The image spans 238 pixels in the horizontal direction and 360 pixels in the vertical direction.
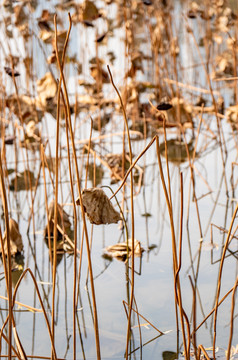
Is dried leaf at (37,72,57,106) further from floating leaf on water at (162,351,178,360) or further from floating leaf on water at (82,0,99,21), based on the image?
floating leaf on water at (162,351,178,360)

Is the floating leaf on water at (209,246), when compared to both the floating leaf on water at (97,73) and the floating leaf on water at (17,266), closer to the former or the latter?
the floating leaf on water at (17,266)

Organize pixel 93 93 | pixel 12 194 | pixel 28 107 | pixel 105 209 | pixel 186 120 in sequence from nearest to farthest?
pixel 105 209, pixel 12 194, pixel 28 107, pixel 186 120, pixel 93 93

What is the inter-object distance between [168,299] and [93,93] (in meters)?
1.52

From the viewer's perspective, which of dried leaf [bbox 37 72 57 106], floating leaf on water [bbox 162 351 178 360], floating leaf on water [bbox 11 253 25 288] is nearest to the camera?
floating leaf on water [bbox 162 351 178 360]

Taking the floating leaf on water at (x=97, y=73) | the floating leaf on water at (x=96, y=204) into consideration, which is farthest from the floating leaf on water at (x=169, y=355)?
the floating leaf on water at (x=97, y=73)

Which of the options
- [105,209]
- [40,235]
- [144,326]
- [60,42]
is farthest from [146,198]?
[105,209]

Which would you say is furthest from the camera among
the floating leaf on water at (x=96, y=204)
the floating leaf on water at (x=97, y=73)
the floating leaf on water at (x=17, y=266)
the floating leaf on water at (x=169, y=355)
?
the floating leaf on water at (x=97, y=73)

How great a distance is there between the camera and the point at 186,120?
194cm

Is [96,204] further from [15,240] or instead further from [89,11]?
[89,11]

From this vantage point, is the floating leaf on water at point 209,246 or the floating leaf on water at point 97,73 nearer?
the floating leaf on water at point 209,246

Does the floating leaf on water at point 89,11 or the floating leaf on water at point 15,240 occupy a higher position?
the floating leaf on water at point 89,11

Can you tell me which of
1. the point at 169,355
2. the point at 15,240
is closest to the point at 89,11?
the point at 15,240

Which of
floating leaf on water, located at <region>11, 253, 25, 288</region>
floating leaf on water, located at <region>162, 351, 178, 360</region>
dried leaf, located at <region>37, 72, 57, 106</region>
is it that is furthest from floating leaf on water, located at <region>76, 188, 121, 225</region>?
dried leaf, located at <region>37, 72, 57, 106</region>

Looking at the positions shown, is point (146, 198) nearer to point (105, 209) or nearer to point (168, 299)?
point (168, 299)
